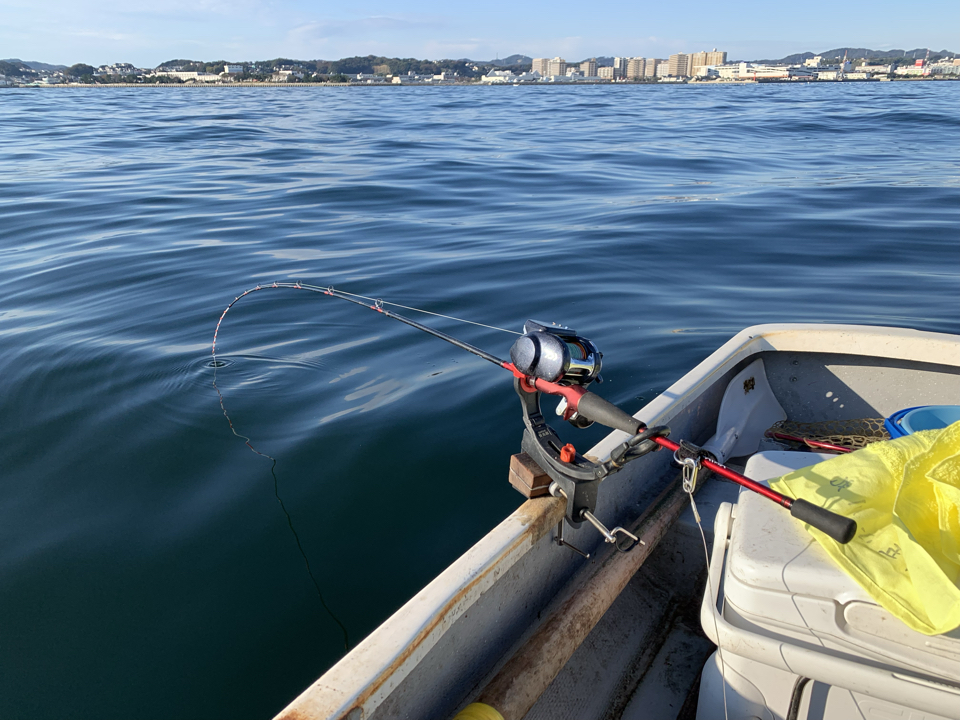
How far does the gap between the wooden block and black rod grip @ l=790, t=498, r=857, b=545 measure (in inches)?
32.0

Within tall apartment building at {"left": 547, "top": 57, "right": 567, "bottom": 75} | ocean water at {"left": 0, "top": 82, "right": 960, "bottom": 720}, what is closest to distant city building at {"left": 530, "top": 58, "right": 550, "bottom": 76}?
tall apartment building at {"left": 547, "top": 57, "right": 567, "bottom": 75}

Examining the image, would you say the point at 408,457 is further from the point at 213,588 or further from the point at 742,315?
the point at 742,315

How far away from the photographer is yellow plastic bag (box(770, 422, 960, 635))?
1.61 metres

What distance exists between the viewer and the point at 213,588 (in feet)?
9.43

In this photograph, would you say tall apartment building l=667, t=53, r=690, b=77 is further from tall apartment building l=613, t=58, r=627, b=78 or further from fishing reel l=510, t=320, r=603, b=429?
fishing reel l=510, t=320, r=603, b=429

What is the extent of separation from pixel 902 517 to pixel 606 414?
803 millimetres

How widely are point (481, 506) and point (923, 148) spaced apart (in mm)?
18555

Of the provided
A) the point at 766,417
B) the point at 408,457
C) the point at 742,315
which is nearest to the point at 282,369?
the point at 408,457

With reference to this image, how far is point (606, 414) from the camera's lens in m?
1.88

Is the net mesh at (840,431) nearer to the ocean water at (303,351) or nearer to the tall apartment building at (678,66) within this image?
the ocean water at (303,351)

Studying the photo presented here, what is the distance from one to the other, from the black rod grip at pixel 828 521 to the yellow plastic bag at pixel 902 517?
0.95ft

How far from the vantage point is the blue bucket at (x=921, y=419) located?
8.84 feet

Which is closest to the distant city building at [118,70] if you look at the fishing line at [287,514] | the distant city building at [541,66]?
the distant city building at [541,66]

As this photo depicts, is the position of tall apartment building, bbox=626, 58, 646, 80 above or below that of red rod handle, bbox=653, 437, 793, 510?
above
